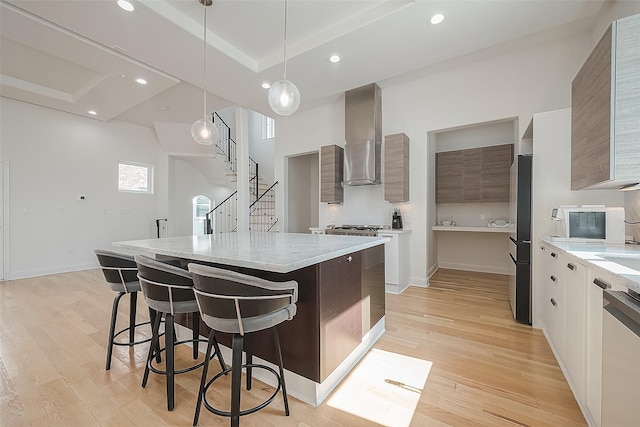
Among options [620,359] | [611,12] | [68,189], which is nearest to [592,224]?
[620,359]

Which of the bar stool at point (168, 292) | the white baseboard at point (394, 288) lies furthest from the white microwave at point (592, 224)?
the bar stool at point (168, 292)

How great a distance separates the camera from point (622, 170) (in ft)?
5.19

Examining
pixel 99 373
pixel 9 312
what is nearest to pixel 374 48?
pixel 99 373

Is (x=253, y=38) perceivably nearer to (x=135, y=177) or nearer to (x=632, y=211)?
(x=632, y=211)

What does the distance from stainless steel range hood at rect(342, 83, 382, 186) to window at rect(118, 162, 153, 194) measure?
17.4 feet

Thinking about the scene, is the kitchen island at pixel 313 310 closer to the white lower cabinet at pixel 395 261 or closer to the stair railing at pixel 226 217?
the white lower cabinet at pixel 395 261

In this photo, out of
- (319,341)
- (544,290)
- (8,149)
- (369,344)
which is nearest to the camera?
(319,341)

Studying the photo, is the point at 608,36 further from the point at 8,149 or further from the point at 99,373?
the point at 8,149

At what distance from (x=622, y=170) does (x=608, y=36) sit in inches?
33.4

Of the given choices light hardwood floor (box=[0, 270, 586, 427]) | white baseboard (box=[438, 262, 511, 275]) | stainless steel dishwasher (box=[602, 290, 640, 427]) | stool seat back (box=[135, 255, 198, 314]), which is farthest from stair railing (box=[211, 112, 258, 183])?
stainless steel dishwasher (box=[602, 290, 640, 427])

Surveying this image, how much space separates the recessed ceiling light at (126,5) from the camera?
2.37 meters

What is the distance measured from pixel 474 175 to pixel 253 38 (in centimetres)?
417

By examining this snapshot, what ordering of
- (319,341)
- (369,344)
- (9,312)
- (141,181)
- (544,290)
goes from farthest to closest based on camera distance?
(141,181)
(9,312)
(544,290)
(369,344)
(319,341)

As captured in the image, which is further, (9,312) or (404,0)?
(9,312)
